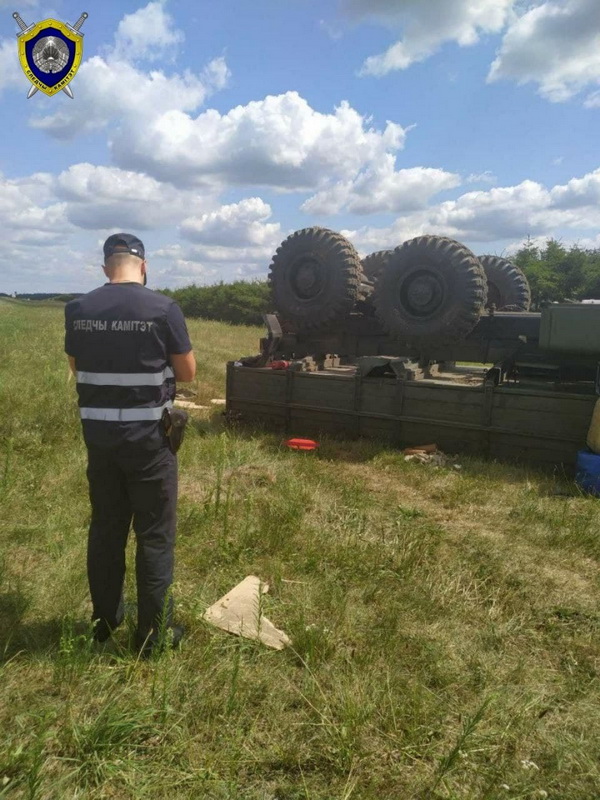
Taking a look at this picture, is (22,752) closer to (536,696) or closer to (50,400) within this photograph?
(536,696)

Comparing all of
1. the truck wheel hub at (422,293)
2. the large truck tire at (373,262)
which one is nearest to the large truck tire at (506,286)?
the large truck tire at (373,262)

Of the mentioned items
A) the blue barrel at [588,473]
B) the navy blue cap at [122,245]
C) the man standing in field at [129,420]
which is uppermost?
the navy blue cap at [122,245]

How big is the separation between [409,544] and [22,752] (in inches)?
107

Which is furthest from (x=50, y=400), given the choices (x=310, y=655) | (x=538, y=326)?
(x=538, y=326)

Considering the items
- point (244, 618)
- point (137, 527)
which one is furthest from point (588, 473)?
point (137, 527)

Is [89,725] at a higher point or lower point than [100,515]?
lower

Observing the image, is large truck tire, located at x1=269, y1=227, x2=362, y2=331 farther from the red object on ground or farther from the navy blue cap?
the navy blue cap

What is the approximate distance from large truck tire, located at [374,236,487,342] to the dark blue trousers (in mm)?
4748

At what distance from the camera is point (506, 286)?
8664 millimetres

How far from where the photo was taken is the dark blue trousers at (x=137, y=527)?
267cm

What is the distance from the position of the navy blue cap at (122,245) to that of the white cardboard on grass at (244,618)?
1.73 m

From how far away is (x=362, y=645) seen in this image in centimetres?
292

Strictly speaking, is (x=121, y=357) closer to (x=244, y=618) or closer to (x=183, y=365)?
(x=183, y=365)

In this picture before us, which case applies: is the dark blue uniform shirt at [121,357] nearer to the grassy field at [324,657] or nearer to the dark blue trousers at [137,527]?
the dark blue trousers at [137,527]
